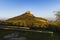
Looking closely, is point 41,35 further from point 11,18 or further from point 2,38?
point 11,18

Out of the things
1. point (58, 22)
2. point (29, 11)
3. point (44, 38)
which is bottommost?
point (44, 38)

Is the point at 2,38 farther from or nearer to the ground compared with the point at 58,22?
nearer to the ground

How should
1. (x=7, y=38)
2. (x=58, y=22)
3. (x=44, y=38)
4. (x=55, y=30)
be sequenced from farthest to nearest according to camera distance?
(x=58, y=22)
(x=55, y=30)
(x=44, y=38)
(x=7, y=38)

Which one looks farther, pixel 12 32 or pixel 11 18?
pixel 11 18

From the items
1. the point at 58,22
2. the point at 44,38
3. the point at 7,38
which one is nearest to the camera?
the point at 7,38

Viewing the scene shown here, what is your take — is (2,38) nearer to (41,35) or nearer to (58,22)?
(41,35)

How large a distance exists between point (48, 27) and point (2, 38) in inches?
138

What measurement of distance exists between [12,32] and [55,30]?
305 centimetres

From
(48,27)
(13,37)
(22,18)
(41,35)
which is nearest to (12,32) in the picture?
(13,37)

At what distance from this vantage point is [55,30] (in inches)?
340

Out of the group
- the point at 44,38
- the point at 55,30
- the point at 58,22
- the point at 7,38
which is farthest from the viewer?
the point at 58,22

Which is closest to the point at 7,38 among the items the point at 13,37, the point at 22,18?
the point at 13,37

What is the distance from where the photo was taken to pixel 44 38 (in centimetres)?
657

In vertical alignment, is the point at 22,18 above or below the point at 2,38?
above
